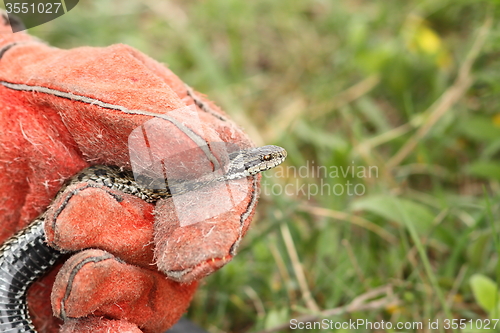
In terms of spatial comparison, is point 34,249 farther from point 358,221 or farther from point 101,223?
point 358,221

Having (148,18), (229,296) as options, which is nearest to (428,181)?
(229,296)

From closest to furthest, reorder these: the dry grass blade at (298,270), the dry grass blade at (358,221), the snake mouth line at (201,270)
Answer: the snake mouth line at (201,270)
the dry grass blade at (298,270)
the dry grass blade at (358,221)

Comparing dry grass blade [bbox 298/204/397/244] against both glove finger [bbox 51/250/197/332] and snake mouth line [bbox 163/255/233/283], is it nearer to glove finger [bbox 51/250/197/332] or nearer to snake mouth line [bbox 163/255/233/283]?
glove finger [bbox 51/250/197/332]

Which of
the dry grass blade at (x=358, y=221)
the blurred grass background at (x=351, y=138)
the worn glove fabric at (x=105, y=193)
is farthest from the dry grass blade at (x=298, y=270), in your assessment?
the worn glove fabric at (x=105, y=193)

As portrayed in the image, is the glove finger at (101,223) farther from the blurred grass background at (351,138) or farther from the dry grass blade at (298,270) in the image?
the dry grass blade at (298,270)

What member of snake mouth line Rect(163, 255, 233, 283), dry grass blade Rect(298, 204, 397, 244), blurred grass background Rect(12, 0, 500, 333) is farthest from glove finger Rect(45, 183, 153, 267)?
dry grass blade Rect(298, 204, 397, 244)

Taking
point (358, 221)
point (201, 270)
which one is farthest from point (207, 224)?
point (358, 221)

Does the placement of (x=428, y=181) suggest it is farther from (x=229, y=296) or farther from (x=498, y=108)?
(x=229, y=296)
